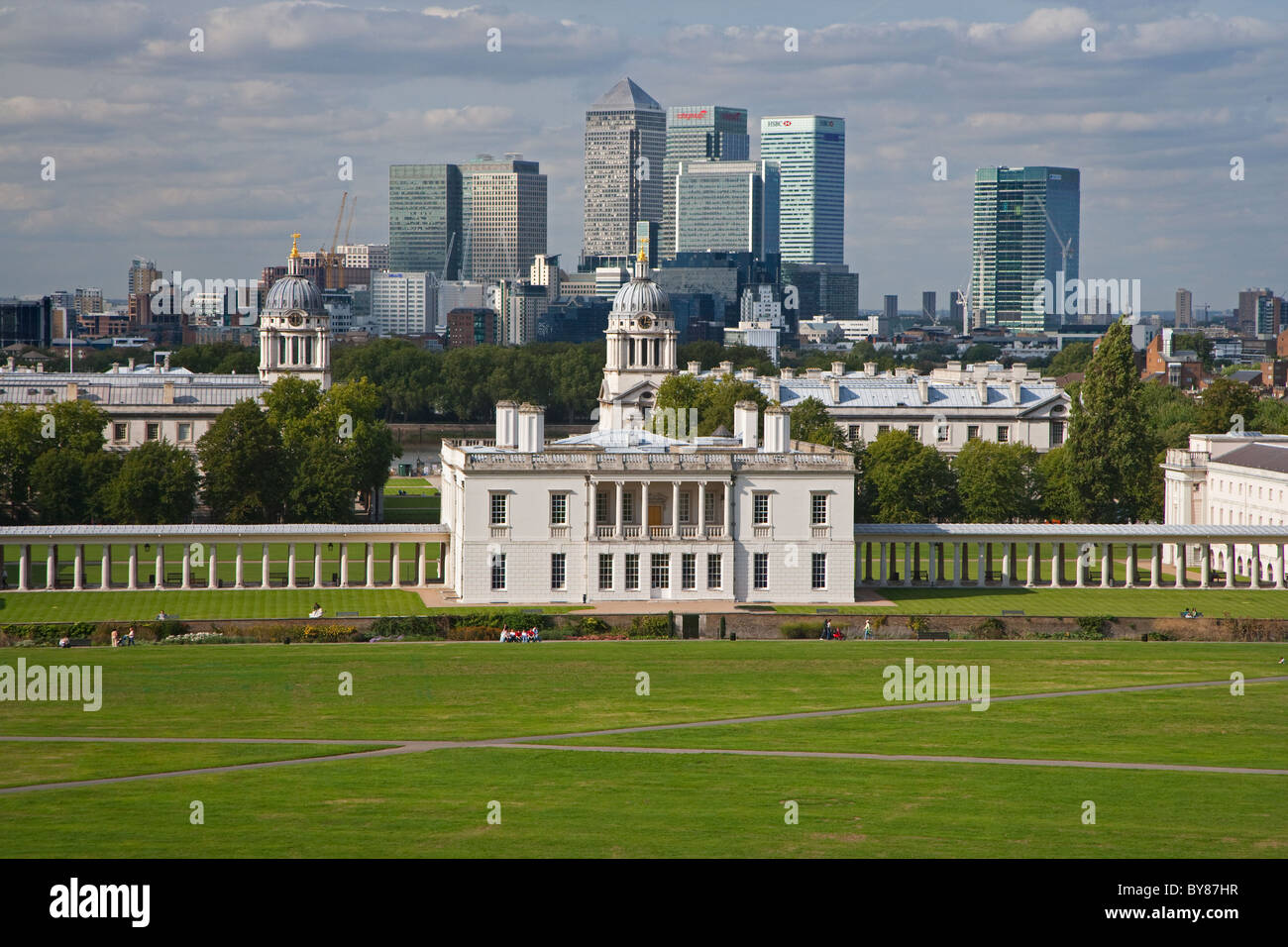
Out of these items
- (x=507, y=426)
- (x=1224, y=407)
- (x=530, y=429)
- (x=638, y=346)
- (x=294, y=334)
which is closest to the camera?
(x=530, y=429)

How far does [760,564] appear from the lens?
280 feet

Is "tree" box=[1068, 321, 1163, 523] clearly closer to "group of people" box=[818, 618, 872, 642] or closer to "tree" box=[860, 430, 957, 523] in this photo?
"tree" box=[860, 430, 957, 523]

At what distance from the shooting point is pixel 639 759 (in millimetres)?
47562

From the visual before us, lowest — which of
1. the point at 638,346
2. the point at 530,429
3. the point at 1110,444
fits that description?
the point at 1110,444

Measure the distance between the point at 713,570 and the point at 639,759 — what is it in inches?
1477

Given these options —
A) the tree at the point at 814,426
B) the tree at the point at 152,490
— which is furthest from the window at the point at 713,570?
the tree at the point at 152,490

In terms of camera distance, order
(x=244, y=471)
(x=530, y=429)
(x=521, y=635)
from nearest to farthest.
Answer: (x=521, y=635), (x=530, y=429), (x=244, y=471)

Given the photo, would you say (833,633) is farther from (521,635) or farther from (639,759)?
(639,759)

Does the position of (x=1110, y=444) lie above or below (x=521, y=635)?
above

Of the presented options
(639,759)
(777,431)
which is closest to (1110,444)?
(777,431)

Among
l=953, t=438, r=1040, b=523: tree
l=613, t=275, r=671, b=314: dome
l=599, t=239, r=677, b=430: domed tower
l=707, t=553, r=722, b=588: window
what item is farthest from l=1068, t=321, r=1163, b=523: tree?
l=613, t=275, r=671, b=314: dome

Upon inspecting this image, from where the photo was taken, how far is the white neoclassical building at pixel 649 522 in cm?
8338
